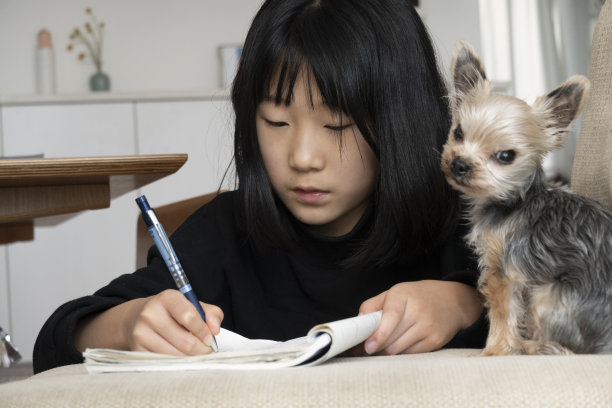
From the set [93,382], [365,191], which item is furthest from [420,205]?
[93,382]

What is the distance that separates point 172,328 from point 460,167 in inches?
13.9

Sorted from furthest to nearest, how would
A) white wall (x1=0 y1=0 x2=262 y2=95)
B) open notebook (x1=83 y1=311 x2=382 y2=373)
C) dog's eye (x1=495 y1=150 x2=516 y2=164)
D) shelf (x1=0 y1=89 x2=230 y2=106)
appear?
1. white wall (x1=0 y1=0 x2=262 y2=95)
2. shelf (x1=0 y1=89 x2=230 y2=106)
3. dog's eye (x1=495 y1=150 x2=516 y2=164)
4. open notebook (x1=83 y1=311 x2=382 y2=373)

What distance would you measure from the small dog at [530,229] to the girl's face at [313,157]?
0.70ft

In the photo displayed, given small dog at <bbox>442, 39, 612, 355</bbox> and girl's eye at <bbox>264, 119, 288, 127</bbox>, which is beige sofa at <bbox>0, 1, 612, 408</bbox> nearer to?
small dog at <bbox>442, 39, 612, 355</bbox>

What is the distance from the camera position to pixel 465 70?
34.1 inches

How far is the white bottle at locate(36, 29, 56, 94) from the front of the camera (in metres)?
4.53

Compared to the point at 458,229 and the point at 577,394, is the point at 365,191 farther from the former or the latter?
the point at 577,394

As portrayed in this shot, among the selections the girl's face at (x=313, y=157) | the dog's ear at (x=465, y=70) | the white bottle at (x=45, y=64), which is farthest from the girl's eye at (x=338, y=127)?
the white bottle at (x=45, y=64)

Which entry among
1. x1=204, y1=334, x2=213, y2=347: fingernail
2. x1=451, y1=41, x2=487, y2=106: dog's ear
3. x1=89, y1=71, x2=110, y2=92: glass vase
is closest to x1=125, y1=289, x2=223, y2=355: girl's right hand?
x1=204, y1=334, x2=213, y2=347: fingernail

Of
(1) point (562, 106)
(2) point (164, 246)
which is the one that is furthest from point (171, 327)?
(1) point (562, 106)

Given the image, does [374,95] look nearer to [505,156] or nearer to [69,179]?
[505,156]

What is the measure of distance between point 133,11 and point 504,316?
4.37 metres

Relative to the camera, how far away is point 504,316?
751 mm

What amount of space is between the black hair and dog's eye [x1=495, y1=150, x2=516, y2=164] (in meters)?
0.26
